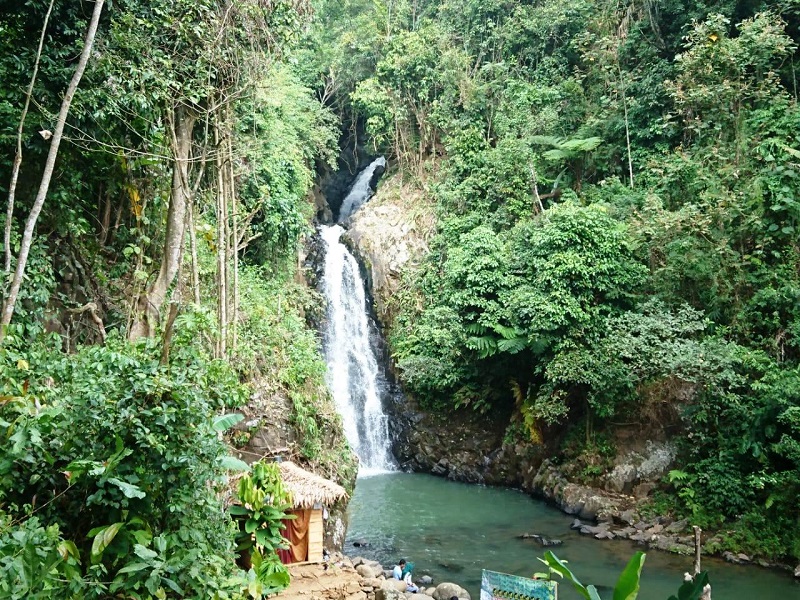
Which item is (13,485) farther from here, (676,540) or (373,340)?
(373,340)

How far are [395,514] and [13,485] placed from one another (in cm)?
1007

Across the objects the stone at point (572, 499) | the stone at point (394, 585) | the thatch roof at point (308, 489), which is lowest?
the stone at point (394, 585)

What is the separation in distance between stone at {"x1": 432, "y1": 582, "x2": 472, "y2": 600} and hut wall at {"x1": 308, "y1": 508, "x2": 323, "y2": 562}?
2.10m

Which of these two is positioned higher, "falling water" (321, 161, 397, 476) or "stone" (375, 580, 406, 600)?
"falling water" (321, 161, 397, 476)

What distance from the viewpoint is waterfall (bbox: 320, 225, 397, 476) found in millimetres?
18094

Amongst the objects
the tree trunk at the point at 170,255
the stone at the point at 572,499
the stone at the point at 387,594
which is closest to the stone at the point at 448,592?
the stone at the point at 387,594

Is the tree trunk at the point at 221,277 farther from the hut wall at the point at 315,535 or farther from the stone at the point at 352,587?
the stone at the point at 352,587

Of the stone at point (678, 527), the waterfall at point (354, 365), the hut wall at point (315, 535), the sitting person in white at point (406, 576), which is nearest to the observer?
the hut wall at point (315, 535)

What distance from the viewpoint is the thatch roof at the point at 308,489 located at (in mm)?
8547

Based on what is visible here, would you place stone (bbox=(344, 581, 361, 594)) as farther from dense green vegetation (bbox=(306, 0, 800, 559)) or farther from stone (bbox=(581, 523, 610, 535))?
dense green vegetation (bbox=(306, 0, 800, 559))

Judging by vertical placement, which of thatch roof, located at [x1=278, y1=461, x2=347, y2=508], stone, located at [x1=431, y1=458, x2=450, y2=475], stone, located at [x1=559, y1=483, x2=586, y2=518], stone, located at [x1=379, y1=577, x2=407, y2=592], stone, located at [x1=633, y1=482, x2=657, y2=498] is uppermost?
thatch roof, located at [x1=278, y1=461, x2=347, y2=508]

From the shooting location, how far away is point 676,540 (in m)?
11.5

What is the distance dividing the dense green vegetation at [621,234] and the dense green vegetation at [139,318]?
5.04 m

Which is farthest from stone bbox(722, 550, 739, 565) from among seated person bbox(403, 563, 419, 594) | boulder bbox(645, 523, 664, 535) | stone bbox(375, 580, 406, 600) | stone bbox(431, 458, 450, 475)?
stone bbox(431, 458, 450, 475)
